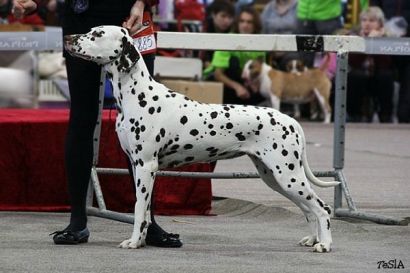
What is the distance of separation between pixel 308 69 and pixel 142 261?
12.8 metres

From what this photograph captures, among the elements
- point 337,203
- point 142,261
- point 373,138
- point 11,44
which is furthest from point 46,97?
point 142,261

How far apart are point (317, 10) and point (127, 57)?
41.7 ft

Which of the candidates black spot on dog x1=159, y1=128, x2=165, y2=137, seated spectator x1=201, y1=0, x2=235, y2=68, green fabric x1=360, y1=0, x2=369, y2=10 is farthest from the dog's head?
green fabric x1=360, y1=0, x2=369, y2=10

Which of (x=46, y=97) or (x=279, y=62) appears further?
(x=279, y=62)

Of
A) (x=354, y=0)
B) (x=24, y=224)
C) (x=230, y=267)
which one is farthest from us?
(x=354, y=0)

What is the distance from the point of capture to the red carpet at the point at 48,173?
8.81 meters

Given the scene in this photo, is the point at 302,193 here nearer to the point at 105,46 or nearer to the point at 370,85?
the point at 105,46

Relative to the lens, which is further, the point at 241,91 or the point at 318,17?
the point at 318,17

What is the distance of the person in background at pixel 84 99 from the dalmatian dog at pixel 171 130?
0.20 metres

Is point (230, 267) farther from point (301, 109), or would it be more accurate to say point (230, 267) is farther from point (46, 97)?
point (301, 109)

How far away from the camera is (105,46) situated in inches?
274

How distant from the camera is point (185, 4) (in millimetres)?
19656

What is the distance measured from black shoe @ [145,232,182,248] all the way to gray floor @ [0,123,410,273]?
0.20 feet

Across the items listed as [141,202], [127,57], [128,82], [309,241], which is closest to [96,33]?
[127,57]
